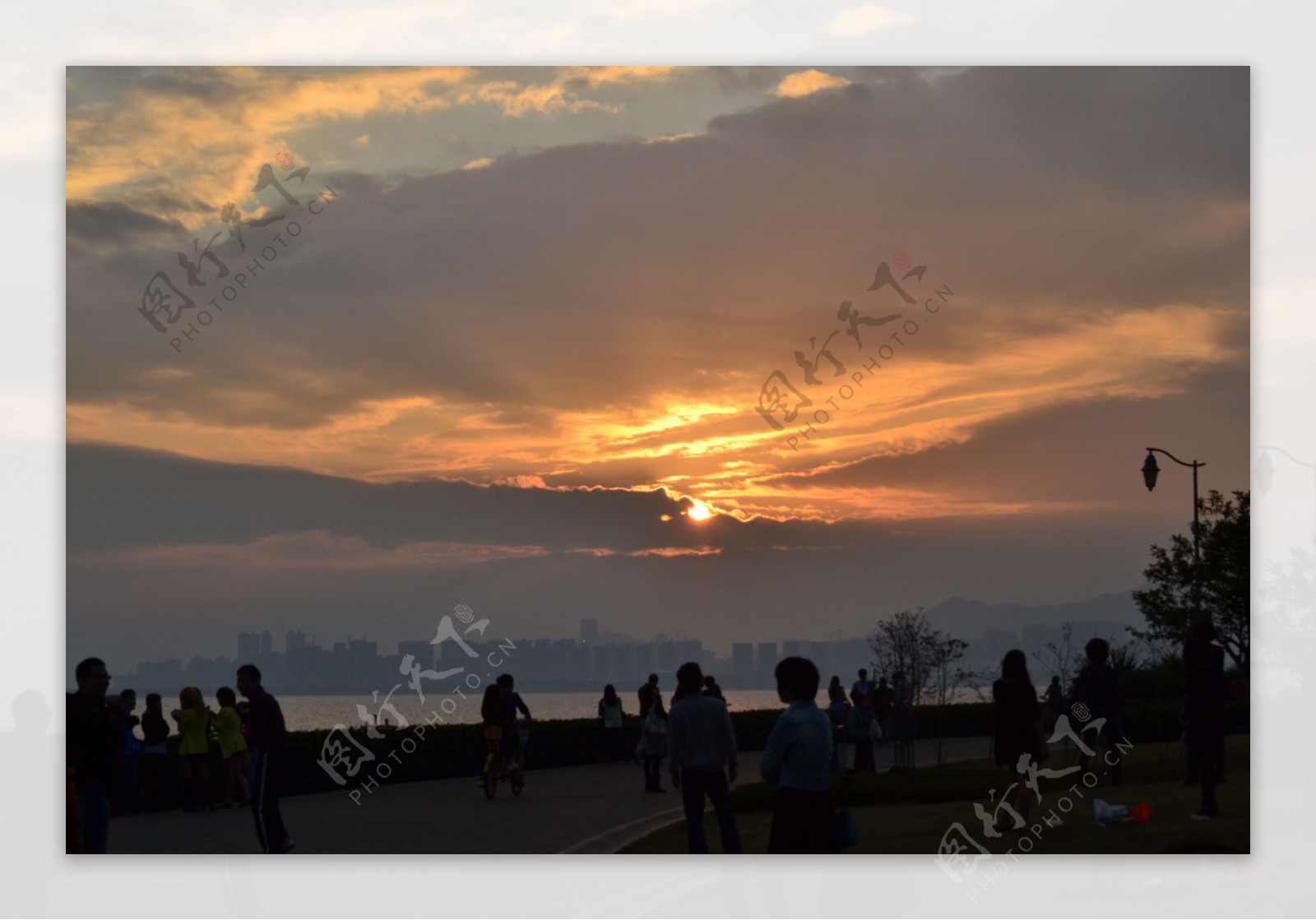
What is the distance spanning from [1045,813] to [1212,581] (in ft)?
92.4

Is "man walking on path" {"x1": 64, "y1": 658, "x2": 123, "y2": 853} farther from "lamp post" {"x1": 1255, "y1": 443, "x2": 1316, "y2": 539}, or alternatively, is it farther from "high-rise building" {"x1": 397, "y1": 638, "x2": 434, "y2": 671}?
"lamp post" {"x1": 1255, "y1": 443, "x2": 1316, "y2": 539}

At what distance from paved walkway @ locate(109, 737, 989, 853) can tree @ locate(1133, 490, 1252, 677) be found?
10.5m

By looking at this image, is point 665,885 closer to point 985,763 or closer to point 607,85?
point 607,85

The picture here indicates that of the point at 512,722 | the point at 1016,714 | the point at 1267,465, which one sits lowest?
the point at 512,722

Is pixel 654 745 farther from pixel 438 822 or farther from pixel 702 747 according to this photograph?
pixel 702 747

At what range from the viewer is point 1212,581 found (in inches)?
1554

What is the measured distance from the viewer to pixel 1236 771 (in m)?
15.9

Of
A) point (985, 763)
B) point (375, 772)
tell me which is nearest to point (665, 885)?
point (375, 772)

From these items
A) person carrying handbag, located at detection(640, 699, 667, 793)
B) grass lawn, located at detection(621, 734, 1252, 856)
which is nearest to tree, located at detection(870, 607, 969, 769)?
grass lawn, located at detection(621, 734, 1252, 856)

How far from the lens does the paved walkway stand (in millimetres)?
14336

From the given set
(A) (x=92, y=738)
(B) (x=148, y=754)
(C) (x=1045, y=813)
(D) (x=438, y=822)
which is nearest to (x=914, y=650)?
(C) (x=1045, y=813)

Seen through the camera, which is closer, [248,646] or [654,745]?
[654,745]

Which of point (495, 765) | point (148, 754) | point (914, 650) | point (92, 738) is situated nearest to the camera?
point (92, 738)

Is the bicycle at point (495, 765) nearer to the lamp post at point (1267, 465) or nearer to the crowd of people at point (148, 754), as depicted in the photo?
the crowd of people at point (148, 754)
